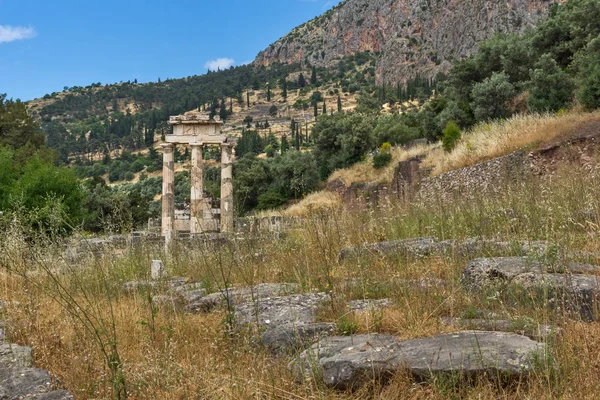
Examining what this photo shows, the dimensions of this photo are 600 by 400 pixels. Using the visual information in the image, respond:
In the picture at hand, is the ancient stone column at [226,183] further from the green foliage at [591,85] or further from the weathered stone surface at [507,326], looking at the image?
the weathered stone surface at [507,326]

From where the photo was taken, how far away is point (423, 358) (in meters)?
2.87

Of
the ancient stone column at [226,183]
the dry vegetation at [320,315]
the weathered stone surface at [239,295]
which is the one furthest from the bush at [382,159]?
Answer: the weathered stone surface at [239,295]

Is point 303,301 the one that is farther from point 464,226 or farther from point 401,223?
point 401,223

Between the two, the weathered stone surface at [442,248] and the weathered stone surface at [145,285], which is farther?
the weathered stone surface at [145,285]

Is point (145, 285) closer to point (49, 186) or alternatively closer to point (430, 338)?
point (430, 338)

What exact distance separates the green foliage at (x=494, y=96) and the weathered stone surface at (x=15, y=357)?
72.8 feet

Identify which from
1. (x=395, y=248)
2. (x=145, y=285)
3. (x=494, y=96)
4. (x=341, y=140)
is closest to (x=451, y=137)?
(x=494, y=96)

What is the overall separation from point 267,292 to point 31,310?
7.92 feet

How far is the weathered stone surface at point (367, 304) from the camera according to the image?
154 inches

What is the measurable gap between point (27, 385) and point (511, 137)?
55.1ft

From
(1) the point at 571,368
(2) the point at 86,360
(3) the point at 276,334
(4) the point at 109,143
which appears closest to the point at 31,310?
(2) the point at 86,360

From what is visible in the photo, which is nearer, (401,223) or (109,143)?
(401,223)

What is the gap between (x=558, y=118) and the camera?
1608cm

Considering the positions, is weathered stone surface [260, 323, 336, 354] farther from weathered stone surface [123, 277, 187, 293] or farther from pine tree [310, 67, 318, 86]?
pine tree [310, 67, 318, 86]
